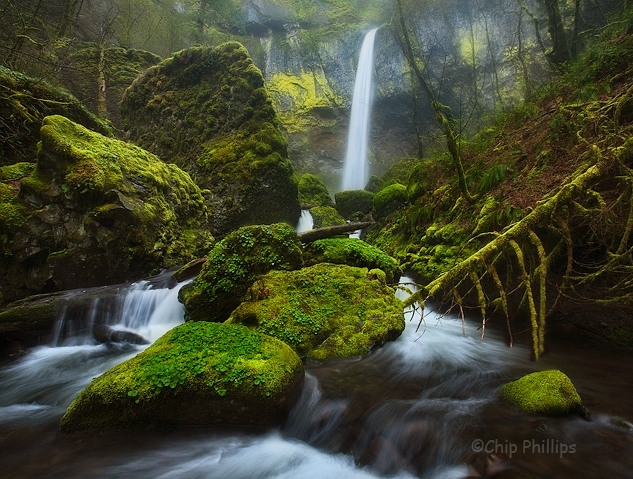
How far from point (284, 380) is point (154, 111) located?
1554 cm

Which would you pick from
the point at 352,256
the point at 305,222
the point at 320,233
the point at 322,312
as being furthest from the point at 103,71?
the point at 322,312

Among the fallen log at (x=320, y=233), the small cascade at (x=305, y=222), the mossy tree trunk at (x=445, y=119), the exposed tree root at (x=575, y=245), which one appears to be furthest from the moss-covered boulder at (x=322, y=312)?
the small cascade at (x=305, y=222)

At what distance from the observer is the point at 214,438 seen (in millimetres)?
2932

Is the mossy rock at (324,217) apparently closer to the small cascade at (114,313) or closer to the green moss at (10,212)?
the small cascade at (114,313)

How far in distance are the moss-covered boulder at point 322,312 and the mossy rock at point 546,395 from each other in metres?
1.77

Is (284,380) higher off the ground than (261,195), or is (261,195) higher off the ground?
(261,195)

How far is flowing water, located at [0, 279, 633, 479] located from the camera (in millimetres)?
2412

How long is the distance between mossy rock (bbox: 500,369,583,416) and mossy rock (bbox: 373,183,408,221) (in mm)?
8400

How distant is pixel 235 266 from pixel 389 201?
305 inches

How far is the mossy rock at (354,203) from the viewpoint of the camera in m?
17.2

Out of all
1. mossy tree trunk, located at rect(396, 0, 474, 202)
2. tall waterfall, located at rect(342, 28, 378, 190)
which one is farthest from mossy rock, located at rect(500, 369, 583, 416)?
tall waterfall, located at rect(342, 28, 378, 190)

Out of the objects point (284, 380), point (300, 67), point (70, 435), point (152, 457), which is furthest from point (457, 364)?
point (300, 67)

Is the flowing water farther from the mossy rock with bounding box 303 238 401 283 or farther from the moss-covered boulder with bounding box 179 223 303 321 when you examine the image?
the mossy rock with bounding box 303 238 401 283

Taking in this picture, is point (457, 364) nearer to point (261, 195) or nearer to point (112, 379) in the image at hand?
point (112, 379)
